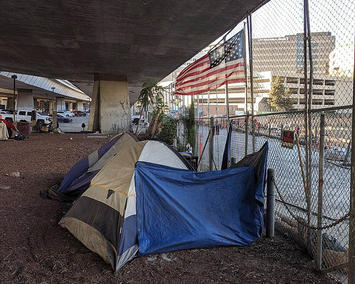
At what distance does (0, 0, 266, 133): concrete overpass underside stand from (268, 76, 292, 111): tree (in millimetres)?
1911

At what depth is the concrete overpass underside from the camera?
31.9 ft

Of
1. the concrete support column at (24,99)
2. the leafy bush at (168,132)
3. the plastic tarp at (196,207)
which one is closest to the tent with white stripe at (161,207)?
the plastic tarp at (196,207)

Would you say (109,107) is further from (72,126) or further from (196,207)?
(196,207)

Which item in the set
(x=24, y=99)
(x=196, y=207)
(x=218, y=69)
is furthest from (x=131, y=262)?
(x=24, y=99)

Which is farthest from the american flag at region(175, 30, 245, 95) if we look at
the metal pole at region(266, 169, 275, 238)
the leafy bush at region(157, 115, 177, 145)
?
the leafy bush at region(157, 115, 177, 145)

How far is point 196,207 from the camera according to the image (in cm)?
426

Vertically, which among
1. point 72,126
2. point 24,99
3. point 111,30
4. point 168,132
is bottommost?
point 168,132

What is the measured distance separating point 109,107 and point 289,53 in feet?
66.0

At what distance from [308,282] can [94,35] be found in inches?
485

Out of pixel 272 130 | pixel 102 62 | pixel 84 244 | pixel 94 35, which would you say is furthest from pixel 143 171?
pixel 102 62

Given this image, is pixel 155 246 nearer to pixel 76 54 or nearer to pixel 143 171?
pixel 143 171

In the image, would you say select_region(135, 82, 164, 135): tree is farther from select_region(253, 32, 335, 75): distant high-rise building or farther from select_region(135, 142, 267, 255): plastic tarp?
select_region(135, 142, 267, 255): plastic tarp

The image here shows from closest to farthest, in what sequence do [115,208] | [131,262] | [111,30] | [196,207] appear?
[131,262], [115,208], [196,207], [111,30]

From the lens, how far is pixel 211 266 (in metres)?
3.72
